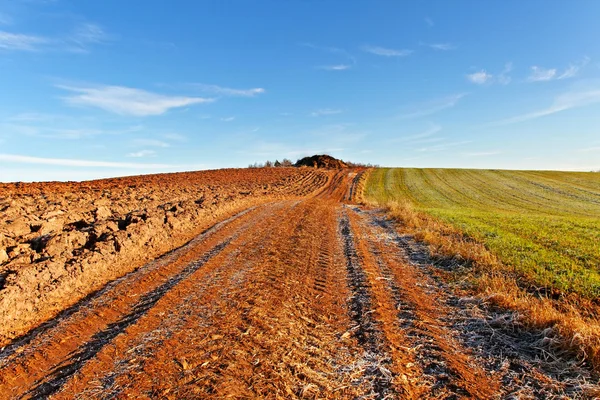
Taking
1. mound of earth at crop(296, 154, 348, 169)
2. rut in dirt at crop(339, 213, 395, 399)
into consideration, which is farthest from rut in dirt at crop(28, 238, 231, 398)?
mound of earth at crop(296, 154, 348, 169)

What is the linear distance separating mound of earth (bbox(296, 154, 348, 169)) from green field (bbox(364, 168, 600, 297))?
742cm

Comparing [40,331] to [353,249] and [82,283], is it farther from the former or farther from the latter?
[353,249]

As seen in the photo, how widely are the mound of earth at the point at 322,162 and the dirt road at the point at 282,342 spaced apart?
47.8m

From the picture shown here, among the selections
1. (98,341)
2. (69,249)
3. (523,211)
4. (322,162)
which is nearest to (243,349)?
(98,341)

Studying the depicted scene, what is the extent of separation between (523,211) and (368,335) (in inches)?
1102

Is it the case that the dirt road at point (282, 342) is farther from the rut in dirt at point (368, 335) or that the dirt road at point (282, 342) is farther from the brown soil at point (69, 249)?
the brown soil at point (69, 249)

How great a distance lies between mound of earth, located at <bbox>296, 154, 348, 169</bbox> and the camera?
180 ft

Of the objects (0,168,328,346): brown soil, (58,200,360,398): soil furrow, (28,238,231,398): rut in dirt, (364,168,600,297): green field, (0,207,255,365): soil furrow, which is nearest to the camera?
(58,200,360,398): soil furrow

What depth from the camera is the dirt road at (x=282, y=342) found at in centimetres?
354

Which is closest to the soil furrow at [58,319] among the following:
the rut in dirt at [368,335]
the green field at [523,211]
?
the rut in dirt at [368,335]

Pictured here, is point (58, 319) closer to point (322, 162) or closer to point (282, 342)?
point (282, 342)

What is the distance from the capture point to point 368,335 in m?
Answer: 4.62

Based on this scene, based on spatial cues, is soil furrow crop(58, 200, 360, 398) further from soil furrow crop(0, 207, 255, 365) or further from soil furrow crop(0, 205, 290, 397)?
soil furrow crop(0, 207, 255, 365)

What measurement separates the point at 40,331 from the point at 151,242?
14.5ft
